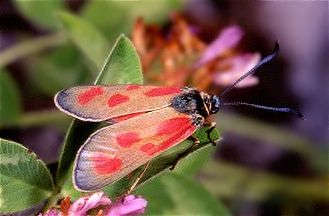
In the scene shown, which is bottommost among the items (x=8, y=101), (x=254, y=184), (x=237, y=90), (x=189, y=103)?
(x=254, y=184)

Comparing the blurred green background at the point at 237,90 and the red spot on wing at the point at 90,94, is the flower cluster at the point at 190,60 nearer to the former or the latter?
the blurred green background at the point at 237,90

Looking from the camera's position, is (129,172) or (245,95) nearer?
(129,172)

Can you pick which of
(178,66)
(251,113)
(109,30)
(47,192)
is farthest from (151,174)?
(251,113)

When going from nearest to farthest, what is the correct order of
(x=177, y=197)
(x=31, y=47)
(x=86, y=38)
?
(x=177, y=197), (x=86, y=38), (x=31, y=47)

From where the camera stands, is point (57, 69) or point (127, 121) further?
point (57, 69)

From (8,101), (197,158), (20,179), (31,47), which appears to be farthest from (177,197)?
(31,47)

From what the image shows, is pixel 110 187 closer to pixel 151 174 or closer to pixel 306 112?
pixel 151 174

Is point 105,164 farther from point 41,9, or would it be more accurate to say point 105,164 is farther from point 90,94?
point 41,9
